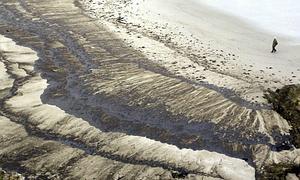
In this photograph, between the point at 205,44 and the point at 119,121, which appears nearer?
the point at 119,121

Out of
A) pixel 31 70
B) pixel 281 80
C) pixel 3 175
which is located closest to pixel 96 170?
pixel 3 175

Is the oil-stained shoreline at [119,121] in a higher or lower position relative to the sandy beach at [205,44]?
lower

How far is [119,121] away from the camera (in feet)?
77.4

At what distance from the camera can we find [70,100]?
83.8 ft

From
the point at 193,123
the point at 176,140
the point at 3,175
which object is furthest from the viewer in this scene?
the point at 193,123

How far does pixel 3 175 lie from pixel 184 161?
728 cm

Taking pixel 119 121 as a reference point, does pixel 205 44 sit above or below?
above

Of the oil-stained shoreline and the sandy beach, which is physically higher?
the sandy beach

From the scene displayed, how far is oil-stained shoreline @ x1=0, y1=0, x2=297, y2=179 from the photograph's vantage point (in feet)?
65.5

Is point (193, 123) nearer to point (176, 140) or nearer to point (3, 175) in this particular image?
point (176, 140)

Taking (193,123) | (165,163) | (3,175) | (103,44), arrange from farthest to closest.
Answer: (103,44), (193,123), (165,163), (3,175)

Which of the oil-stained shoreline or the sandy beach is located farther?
the sandy beach

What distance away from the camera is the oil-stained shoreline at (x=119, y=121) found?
65.5 feet

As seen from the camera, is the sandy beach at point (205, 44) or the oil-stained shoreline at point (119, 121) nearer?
the oil-stained shoreline at point (119, 121)
